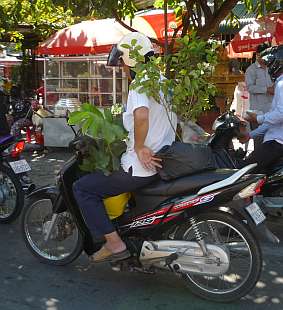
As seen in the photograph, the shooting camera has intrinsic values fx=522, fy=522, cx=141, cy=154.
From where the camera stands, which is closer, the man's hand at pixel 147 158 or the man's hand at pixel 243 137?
the man's hand at pixel 147 158

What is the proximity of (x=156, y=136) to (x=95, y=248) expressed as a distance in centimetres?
101

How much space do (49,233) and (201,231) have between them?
1347 mm

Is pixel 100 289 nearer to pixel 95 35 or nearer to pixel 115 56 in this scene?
pixel 115 56

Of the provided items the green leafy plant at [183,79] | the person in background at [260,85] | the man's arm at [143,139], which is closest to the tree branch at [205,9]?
the person in background at [260,85]

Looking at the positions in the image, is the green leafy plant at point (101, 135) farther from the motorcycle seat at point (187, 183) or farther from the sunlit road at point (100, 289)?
the sunlit road at point (100, 289)

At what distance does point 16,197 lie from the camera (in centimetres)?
549

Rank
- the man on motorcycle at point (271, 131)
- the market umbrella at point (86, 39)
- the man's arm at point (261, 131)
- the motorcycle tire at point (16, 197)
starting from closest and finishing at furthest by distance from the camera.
Result: the man on motorcycle at point (271, 131) → the man's arm at point (261, 131) → the motorcycle tire at point (16, 197) → the market umbrella at point (86, 39)

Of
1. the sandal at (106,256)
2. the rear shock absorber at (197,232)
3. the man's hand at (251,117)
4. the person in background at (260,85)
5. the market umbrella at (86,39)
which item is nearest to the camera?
the rear shock absorber at (197,232)

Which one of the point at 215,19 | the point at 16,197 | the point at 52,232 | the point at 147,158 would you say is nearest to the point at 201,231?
the point at 147,158

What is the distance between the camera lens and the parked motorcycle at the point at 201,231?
3520mm

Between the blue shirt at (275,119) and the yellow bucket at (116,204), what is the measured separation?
5.51ft

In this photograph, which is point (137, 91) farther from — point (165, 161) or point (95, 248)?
point (95, 248)

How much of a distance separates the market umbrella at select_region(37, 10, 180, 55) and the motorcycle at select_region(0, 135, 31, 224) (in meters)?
4.91

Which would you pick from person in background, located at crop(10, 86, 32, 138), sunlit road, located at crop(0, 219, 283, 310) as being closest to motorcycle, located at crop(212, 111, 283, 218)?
sunlit road, located at crop(0, 219, 283, 310)
